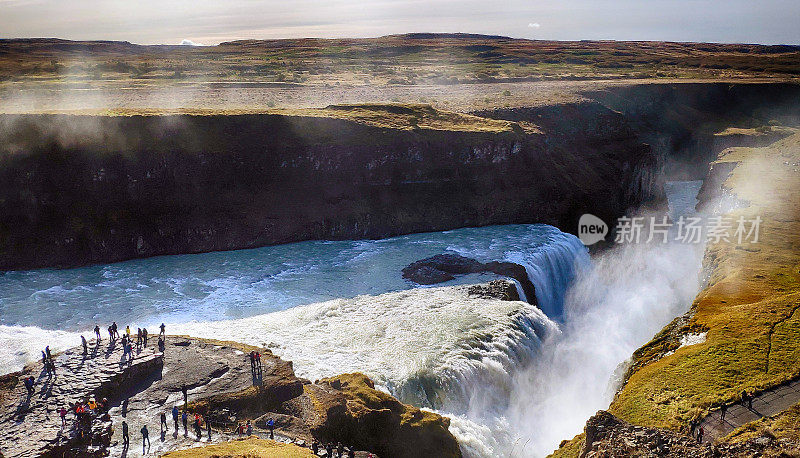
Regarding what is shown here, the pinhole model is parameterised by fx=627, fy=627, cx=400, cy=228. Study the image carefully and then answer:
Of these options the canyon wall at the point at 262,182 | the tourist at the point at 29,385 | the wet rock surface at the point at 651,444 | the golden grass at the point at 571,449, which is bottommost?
the golden grass at the point at 571,449

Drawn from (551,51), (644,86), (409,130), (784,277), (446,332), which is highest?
(551,51)

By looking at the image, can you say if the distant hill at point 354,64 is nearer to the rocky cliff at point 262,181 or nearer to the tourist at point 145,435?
the rocky cliff at point 262,181

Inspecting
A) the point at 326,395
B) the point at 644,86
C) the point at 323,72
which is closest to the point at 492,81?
the point at 644,86

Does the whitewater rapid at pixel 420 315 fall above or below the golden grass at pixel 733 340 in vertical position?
below

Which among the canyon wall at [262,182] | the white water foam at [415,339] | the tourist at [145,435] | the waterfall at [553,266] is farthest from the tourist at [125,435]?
the waterfall at [553,266]

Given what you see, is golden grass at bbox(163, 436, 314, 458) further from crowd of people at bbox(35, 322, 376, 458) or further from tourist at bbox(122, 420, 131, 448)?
tourist at bbox(122, 420, 131, 448)

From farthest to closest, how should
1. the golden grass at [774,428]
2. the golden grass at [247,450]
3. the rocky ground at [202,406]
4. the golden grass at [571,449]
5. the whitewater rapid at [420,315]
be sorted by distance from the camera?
the whitewater rapid at [420,315] < the golden grass at [571,449] < the rocky ground at [202,406] < the golden grass at [247,450] < the golden grass at [774,428]

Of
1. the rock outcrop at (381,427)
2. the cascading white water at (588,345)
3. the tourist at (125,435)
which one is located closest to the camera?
the tourist at (125,435)

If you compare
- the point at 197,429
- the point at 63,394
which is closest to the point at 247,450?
the point at 197,429

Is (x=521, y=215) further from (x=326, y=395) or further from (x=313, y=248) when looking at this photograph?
(x=326, y=395)
